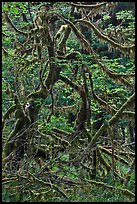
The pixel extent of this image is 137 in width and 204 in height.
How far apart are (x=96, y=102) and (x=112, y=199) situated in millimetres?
3042

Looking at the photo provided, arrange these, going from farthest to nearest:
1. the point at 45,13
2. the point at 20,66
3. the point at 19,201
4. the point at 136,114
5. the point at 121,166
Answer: the point at 121,166
the point at 20,66
the point at 45,13
the point at 136,114
the point at 19,201

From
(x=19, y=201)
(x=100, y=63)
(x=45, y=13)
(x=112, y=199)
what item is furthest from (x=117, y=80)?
(x=19, y=201)

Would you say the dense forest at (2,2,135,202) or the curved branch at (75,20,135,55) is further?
the curved branch at (75,20,135,55)

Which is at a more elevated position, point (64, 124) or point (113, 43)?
point (113, 43)

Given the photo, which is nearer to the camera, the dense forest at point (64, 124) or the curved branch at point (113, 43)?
the dense forest at point (64, 124)

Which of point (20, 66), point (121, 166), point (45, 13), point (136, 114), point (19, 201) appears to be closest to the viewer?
point (19, 201)

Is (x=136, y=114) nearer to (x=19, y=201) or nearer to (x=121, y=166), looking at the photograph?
(x=121, y=166)

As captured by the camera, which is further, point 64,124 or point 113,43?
point 64,124

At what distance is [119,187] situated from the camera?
7973 mm

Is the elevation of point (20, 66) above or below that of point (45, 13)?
below

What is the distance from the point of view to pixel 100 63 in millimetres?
9336

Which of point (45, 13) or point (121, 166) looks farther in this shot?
point (121, 166)

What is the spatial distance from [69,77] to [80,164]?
2828mm

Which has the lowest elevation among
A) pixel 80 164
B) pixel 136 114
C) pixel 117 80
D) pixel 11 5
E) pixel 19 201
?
pixel 19 201
